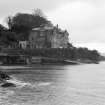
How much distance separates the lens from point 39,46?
385 feet

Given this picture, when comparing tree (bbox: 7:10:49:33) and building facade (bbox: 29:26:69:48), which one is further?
tree (bbox: 7:10:49:33)

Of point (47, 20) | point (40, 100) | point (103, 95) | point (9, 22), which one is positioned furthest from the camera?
point (47, 20)

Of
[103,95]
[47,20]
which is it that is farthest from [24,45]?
[103,95]

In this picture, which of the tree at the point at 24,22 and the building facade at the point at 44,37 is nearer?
the building facade at the point at 44,37

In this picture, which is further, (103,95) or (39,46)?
(39,46)

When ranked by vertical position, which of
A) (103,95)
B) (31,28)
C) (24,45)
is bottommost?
(103,95)

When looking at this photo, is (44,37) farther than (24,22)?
No

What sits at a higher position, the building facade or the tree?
the tree

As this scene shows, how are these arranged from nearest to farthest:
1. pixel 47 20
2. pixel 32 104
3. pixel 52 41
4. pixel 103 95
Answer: pixel 32 104, pixel 103 95, pixel 52 41, pixel 47 20

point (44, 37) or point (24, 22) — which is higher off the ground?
point (24, 22)

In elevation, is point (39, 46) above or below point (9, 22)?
below

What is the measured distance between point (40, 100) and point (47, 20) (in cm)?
11697

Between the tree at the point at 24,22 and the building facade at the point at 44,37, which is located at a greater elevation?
the tree at the point at 24,22

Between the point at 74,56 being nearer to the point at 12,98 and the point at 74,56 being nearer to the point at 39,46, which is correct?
the point at 39,46
